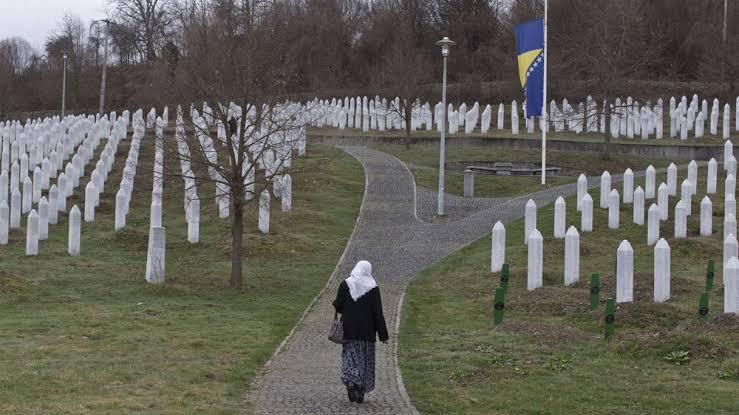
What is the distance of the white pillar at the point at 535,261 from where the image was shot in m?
19.9

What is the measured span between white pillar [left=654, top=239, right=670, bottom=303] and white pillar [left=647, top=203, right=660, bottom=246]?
6.45 metres

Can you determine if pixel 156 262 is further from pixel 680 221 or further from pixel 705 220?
pixel 705 220

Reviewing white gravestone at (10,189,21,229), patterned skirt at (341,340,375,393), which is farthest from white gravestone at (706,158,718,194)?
patterned skirt at (341,340,375,393)

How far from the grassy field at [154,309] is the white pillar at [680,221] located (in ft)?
25.3

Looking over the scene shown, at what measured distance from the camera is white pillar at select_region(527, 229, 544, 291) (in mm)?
19922

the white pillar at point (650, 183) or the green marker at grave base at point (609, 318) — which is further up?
the white pillar at point (650, 183)

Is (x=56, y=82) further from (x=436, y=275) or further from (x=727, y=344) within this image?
(x=727, y=344)

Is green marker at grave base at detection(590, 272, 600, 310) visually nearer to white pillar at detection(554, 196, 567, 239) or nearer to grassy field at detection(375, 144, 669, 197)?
white pillar at detection(554, 196, 567, 239)

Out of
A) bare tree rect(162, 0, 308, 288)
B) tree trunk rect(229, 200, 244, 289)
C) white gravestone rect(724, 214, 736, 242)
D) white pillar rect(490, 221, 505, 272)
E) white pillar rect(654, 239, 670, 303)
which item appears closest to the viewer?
white pillar rect(654, 239, 670, 303)

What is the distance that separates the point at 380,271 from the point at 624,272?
21.2 feet

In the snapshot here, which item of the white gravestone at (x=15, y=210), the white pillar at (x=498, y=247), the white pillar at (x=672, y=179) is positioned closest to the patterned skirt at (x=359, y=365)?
the white pillar at (x=498, y=247)

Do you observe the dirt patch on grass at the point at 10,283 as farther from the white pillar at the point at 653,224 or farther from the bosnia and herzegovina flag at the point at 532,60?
the bosnia and herzegovina flag at the point at 532,60

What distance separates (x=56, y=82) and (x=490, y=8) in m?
29.9

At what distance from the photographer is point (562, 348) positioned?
48.4ft
